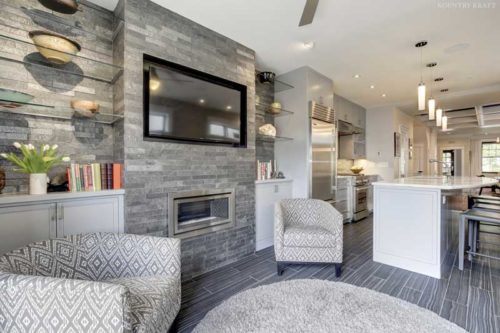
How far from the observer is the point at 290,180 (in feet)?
12.1

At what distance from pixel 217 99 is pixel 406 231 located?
2.65 meters

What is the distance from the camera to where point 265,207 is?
334 cm

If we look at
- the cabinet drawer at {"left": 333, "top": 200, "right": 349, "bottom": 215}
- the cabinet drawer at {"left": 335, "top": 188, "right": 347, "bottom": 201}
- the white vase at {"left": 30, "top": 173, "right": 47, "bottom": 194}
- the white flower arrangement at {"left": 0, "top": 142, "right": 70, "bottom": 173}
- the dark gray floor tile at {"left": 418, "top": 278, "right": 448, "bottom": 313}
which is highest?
the white flower arrangement at {"left": 0, "top": 142, "right": 70, "bottom": 173}

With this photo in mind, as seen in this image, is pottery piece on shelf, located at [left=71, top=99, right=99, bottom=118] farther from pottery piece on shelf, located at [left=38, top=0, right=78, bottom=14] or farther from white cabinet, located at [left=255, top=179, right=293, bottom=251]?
white cabinet, located at [left=255, top=179, right=293, bottom=251]

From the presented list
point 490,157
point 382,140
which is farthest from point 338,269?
point 490,157

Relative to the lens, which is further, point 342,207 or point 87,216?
point 342,207

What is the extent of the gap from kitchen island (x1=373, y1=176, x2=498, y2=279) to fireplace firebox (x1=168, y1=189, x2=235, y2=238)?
183cm

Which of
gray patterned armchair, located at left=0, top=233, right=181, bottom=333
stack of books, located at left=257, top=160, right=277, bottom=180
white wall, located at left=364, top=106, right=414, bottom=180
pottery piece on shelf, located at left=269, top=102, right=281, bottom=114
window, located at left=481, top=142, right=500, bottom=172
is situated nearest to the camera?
gray patterned armchair, located at left=0, top=233, right=181, bottom=333

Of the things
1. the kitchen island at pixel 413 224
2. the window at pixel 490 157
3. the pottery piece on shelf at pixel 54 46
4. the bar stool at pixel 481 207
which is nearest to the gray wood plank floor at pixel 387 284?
→ the kitchen island at pixel 413 224

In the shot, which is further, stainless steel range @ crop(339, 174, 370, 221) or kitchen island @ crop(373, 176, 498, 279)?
stainless steel range @ crop(339, 174, 370, 221)

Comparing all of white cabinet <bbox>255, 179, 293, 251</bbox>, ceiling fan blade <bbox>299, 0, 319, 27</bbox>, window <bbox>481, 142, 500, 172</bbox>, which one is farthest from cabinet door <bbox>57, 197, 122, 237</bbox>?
window <bbox>481, 142, 500, 172</bbox>

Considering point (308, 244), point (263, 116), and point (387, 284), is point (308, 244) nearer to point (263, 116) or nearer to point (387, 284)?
point (387, 284)

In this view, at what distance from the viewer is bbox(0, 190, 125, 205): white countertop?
62.2 inches

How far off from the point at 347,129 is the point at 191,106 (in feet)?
12.8
